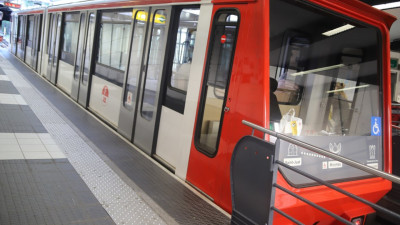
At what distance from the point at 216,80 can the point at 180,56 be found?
97 cm

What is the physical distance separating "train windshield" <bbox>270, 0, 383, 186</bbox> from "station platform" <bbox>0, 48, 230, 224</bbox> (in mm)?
1421

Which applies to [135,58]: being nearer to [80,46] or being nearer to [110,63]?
[110,63]

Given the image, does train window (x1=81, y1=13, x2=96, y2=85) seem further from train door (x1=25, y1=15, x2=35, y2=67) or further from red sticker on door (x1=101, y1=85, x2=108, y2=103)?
train door (x1=25, y1=15, x2=35, y2=67)

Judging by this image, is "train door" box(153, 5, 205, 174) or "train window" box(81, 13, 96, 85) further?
"train window" box(81, 13, 96, 85)

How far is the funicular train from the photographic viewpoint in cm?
282

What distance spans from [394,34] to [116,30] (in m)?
7.17

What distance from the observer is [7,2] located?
28547 mm

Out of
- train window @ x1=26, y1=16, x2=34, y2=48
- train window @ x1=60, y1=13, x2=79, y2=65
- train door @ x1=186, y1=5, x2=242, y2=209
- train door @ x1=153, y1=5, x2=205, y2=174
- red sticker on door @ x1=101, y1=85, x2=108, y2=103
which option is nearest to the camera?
train door @ x1=186, y1=5, x2=242, y2=209

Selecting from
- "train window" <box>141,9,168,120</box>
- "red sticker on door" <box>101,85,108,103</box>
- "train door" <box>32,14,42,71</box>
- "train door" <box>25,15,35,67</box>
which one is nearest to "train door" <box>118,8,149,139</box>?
"train window" <box>141,9,168,120</box>

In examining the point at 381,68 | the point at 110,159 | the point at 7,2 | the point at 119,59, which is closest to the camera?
the point at 381,68

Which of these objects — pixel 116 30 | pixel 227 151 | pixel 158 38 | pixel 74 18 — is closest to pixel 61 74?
pixel 74 18

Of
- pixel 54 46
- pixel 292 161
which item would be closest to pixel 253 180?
pixel 292 161

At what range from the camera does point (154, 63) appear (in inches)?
180

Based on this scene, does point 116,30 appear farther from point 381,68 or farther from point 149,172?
point 381,68
